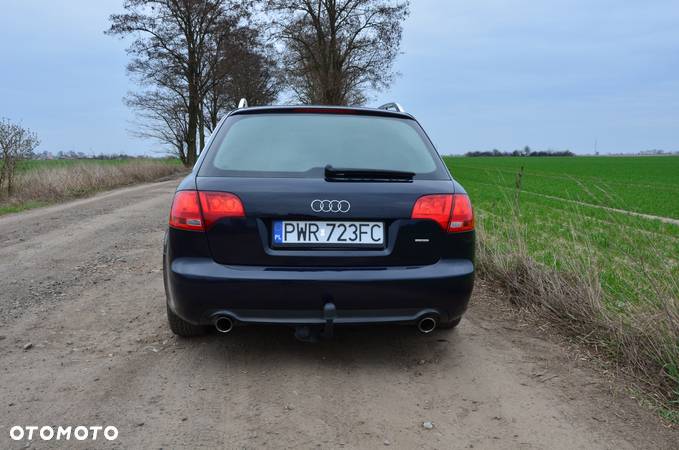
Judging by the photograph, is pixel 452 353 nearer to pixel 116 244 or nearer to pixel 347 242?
pixel 347 242

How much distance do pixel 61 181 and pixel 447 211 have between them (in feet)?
54.5

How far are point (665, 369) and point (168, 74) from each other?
111 feet

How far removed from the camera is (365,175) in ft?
11.2

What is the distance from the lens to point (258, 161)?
345 centimetres

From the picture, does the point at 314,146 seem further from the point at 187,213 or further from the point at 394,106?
the point at 394,106

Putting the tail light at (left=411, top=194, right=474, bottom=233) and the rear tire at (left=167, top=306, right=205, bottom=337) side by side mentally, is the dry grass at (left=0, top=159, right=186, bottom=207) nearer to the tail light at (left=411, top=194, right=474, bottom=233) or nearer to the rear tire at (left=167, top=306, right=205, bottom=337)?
the rear tire at (left=167, top=306, right=205, bottom=337)

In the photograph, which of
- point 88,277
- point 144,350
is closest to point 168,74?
point 88,277

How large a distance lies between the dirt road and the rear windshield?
1213mm

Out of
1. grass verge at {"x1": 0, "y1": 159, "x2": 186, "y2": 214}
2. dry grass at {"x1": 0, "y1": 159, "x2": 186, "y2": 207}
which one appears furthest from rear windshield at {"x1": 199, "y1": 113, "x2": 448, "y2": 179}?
dry grass at {"x1": 0, "y1": 159, "x2": 186, "y2": 207}

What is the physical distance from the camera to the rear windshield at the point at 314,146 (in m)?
3.43

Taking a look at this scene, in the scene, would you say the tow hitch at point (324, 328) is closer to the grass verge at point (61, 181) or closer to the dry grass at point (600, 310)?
the dry grass at point (600, 310)

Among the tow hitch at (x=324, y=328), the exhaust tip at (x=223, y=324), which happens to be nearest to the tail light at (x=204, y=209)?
the exhaust tip at (x=223, y=324)

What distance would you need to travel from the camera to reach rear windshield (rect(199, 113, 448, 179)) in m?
3.43

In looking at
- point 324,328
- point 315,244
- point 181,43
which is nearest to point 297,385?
point 324,328
